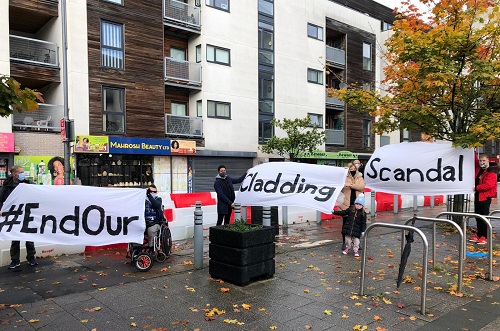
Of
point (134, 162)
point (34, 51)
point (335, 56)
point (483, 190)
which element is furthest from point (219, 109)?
point (483, 190)

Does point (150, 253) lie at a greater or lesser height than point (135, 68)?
lesser

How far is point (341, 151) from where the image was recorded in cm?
3084

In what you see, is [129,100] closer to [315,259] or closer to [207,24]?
[207,24]

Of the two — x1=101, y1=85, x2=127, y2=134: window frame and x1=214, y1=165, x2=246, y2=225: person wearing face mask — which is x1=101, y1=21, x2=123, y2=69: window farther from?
x1=214, y1=165, x2=246, y2=225: person wearing face mask

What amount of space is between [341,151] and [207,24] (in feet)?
47.6

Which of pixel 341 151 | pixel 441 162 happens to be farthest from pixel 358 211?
pixel 341 151

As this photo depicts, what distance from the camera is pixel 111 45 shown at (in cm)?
1928

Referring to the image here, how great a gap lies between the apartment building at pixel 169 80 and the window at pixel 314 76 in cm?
8

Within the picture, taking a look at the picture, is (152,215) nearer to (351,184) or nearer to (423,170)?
(351,184)

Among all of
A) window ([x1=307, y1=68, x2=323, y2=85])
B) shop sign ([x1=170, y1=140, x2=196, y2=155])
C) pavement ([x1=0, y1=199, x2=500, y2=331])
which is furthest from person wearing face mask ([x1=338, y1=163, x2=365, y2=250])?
window ([x1=307, y1=68, x2=323, y2=85])

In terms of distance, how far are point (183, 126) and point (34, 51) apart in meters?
8.00

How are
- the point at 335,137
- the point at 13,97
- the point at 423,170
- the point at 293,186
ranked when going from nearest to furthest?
the point at 13,97 → the point at 293,186 → the point at 423,170 → the point at 335,137

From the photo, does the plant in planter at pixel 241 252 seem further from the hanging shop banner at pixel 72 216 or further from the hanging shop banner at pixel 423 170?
the hanging shop banner at pixel 423 170

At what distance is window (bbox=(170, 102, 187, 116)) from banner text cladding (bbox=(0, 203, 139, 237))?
16371mm
